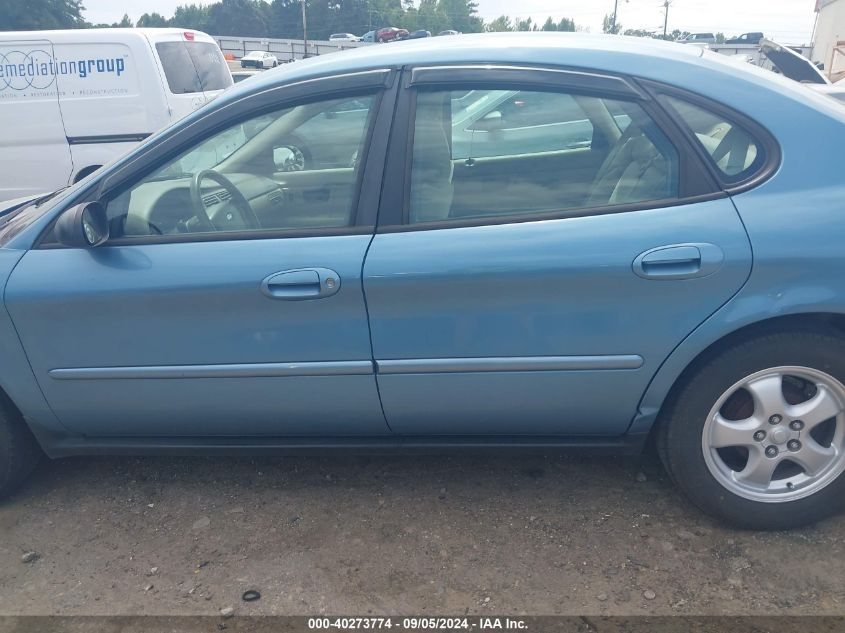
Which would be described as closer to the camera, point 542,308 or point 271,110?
point 542,308

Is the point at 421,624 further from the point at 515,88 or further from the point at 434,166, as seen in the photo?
the point at 515,88

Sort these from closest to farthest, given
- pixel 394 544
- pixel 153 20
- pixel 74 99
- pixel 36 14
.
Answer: pixel 394 544 → pixel 74 99 → pixel 36 14 → pixel 153 20

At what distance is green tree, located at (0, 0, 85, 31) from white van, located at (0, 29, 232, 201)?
4345cm

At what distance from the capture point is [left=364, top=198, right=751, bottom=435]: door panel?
89.0 inches

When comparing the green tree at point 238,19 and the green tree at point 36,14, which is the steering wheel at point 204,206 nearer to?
the green tree at point 36,14

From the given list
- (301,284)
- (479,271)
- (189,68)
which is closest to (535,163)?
(479,271)

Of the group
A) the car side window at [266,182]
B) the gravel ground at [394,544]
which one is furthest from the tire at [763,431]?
the car side window at [266,182]

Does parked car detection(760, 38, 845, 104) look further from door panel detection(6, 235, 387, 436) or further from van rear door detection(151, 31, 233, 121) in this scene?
door panel detection(6, 235, 387, 436)

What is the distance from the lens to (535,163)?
8.19 feet

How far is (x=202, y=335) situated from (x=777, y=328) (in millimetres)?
1953

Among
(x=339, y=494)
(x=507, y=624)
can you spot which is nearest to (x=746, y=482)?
(x=507, y=624)

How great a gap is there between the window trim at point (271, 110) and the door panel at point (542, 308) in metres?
0.25

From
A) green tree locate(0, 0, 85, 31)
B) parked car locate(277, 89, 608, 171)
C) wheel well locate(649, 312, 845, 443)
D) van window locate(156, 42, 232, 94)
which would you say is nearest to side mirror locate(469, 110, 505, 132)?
parked car locate(277, 89, 608, 171)

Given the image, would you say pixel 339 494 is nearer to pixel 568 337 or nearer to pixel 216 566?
pixel 216 566
